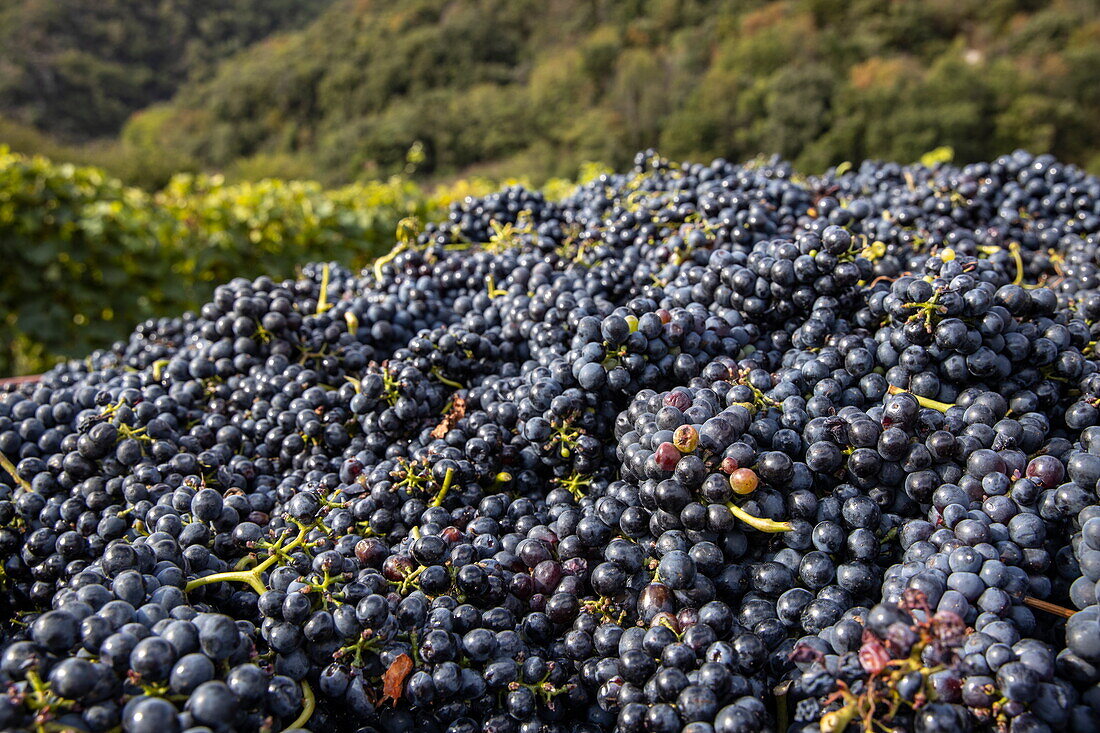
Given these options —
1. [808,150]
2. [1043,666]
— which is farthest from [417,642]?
[808,150]

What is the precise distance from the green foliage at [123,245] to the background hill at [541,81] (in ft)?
50.9

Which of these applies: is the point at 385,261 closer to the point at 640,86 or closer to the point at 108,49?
the point at 640,86

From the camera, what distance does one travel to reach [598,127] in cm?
3572

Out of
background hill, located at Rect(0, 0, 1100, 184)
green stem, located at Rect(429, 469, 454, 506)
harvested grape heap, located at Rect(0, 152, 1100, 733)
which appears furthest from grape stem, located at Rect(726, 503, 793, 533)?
background hill, located at Rect(0, 0, 1100, 184)

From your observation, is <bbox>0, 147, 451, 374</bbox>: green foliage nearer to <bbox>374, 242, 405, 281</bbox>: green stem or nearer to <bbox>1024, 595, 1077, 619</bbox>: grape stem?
<bbox>374, 242, 405, 281</bbox>: green stem

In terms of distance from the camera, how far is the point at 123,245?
5203 mm

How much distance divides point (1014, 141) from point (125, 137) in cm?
5185

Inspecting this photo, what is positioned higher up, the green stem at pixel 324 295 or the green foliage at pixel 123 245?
the green stem at pixel 324 295

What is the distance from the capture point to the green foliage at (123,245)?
511cm

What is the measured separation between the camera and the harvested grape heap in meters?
0.94

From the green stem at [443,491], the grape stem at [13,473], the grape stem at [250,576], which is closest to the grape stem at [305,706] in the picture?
the grape stem at [250,576]

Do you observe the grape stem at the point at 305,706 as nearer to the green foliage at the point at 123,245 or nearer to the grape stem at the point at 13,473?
the grape stem at the point at 13,473

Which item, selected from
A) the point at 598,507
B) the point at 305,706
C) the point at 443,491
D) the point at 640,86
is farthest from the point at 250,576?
the point at 640,86

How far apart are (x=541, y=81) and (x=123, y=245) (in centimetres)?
4159
